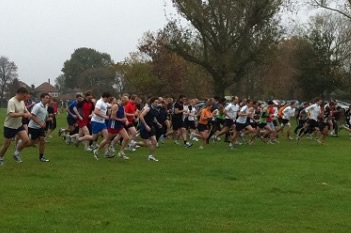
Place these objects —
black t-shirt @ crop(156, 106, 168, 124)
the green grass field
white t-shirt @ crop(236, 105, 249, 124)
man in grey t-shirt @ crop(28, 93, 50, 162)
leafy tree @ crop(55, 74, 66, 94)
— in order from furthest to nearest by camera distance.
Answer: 1. leafy tree @ crop(55, 74, 66, 94)
2. white t-shirt @ crop(236, 105, 249, 124)
3. black t-shirt @ crop(156, 106, 168, 124)
4. man in grey t-shirt @ crop(28, 93, 50, 162)
5. the green grass field

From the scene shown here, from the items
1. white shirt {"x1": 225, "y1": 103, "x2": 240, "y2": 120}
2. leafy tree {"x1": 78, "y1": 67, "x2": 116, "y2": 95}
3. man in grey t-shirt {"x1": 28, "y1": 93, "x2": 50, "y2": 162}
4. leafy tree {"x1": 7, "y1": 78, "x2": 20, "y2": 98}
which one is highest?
leafy tree {"x1": 78, "y1": 67, "x2": 116, "y2": 95}

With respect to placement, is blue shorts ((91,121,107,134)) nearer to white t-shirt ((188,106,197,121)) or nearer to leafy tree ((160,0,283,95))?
white t-shirt ((188,106,197,121))

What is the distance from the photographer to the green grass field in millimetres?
8477

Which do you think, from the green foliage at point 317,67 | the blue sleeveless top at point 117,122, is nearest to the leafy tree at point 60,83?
the green foliage at point 317,67

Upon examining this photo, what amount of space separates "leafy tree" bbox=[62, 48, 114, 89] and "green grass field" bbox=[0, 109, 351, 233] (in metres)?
104

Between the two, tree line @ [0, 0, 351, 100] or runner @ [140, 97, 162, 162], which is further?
tree line @ [0, 0, 351, 100]

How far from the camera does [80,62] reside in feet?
400

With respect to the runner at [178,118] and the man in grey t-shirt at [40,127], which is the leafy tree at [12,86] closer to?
the runner at [178,118]

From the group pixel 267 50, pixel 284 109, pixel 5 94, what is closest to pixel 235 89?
pixel 267 50

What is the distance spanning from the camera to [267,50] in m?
40.8

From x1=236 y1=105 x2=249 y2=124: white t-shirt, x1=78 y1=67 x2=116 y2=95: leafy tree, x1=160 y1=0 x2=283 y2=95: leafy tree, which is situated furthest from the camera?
x1=78 y1=67 x2=116 y2=95: leafy tree

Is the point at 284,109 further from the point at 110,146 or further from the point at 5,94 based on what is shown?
the point at 5,94

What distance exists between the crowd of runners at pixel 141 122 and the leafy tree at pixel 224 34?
10692 millimetres

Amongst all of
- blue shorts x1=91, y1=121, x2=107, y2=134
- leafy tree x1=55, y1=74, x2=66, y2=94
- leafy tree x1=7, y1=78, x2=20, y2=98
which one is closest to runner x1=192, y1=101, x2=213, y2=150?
blue shorts x1=91, y1=121, x2=107, y2=134
